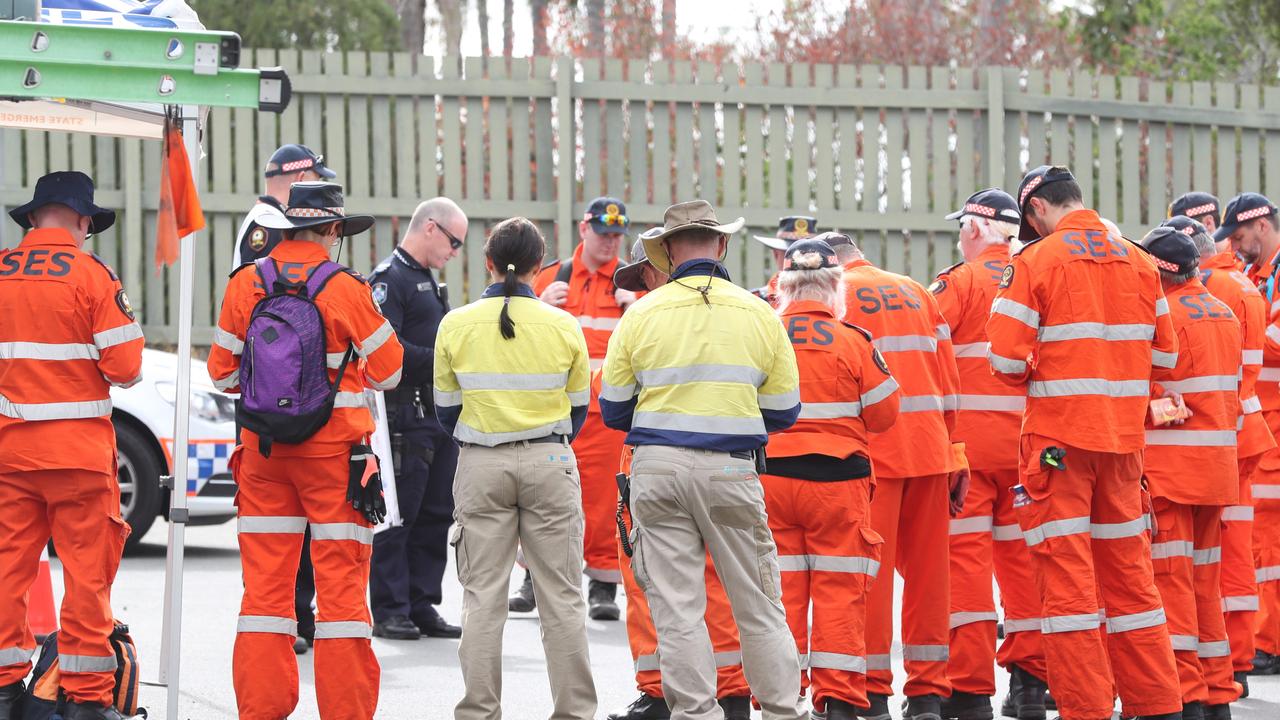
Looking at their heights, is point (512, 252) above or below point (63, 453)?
above

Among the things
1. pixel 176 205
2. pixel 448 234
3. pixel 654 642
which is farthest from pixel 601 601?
pixel 176 205

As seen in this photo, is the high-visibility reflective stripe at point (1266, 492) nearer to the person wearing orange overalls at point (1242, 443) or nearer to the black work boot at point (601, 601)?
the person wearing orange overalls at point (1242, 443)

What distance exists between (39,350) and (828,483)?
3.23 meters

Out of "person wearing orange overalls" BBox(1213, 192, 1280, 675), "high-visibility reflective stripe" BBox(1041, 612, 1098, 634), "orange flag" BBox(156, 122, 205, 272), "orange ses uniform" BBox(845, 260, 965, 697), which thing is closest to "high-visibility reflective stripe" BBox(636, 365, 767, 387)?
"orange ses uniform" BBox(845, 260, 965, 697)

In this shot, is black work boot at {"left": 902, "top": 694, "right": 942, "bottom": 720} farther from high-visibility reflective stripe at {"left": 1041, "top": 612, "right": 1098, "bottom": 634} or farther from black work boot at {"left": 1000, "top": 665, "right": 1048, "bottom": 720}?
high-visibility reflective stripe at {"left": 1041, "top": 612, "right": 1098, "bottom": 634}

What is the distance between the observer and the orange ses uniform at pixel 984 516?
24.1 ft

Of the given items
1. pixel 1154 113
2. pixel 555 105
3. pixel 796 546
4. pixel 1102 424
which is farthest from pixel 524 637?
pixel 1154 113

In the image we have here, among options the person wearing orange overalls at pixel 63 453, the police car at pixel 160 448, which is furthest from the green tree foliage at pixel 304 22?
the person wearing orange overalls at pixel 63 453

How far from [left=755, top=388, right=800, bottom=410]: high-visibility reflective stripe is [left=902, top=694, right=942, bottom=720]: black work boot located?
5.35ft

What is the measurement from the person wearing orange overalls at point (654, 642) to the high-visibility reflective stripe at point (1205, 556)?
2.18 metres

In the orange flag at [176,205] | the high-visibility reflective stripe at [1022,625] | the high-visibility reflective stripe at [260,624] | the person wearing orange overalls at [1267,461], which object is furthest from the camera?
the person wearing orange overalls at [1267,461]

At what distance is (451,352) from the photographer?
6688 mm

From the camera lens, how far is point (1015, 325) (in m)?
6.71

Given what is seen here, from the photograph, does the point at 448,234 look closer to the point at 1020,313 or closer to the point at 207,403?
the point at 207,403
